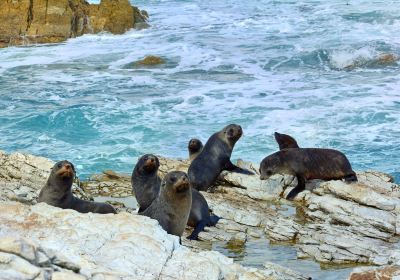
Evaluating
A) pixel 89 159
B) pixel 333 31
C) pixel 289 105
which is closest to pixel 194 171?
pixel 89 159

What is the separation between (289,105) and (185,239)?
14055 millimetres

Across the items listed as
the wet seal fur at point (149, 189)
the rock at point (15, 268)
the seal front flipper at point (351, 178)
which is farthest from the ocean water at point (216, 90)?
the rock at point (15, 268)

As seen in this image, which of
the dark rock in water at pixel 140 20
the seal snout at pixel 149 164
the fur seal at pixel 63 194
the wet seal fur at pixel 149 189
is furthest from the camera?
the dark rock in water at pixel 140 20

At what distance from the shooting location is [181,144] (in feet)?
68.2

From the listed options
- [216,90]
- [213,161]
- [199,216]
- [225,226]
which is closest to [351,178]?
[213,161]

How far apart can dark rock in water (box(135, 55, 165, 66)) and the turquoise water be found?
0.42 m

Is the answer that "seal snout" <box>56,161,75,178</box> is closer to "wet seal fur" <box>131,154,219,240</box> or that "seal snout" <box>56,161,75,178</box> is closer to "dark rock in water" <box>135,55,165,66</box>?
"wet seal fur" <box>131,154,219,240</box>

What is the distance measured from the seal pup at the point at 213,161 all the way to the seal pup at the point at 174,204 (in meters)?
3.79

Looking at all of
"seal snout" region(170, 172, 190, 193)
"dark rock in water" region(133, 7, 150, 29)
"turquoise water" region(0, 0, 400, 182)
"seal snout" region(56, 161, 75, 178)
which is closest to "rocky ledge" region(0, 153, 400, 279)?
"seal snout" region(170, 172, 190, 193)

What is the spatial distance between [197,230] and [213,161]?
3.27 m

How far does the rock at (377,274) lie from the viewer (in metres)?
7.41

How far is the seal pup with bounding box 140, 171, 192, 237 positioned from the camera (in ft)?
31.9

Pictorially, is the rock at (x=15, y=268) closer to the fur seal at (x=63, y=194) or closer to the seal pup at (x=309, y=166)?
the fur seal at (x=63, y=194)

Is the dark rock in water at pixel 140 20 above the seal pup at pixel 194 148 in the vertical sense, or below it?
above
